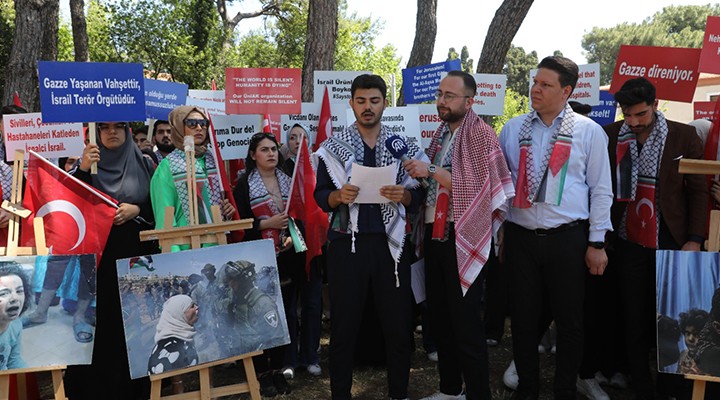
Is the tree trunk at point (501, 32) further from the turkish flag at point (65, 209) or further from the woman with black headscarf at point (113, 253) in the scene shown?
the turkish flag at point (65, 209)

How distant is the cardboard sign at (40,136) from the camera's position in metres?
4.60

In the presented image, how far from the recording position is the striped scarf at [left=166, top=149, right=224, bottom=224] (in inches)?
157

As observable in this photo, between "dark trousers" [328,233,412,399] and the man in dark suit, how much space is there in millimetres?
1478

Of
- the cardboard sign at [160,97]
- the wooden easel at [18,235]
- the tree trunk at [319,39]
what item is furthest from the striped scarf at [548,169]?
the tree trunk at [319,39]

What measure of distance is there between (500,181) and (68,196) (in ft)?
8.47

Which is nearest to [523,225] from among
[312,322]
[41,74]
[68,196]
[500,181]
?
[500,181]

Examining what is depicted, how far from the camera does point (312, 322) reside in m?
4.96

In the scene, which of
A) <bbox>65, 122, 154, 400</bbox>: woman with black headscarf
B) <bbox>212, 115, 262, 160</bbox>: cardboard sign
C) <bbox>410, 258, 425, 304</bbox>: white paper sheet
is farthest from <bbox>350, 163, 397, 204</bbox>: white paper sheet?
<bbox>212, 115, 262, 160</bbox>: cardboard sign

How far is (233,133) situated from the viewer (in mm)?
5984

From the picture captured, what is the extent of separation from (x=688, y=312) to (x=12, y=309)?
12.1 feet

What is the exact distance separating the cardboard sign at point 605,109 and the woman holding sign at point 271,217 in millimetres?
4655

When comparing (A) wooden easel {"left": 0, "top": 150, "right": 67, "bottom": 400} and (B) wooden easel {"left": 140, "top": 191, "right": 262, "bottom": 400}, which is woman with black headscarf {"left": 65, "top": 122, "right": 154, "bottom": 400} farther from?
(B) wooden easel {"left": 140, "top": 191, "right": 262, "bottom": 400}

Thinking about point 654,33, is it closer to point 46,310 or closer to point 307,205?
point 307,205

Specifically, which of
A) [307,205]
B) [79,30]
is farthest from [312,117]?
[79,30]
